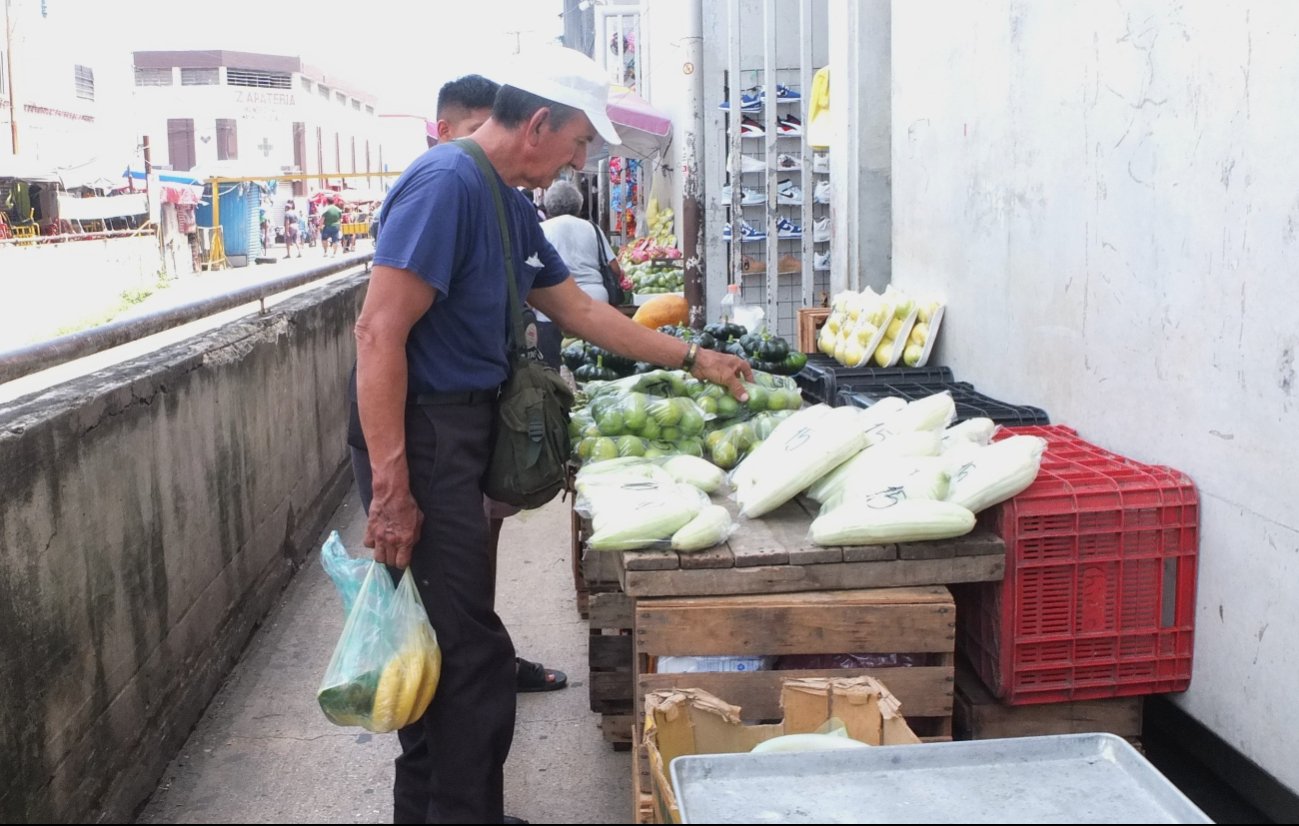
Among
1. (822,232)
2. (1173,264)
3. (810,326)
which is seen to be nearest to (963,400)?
(1173,264)

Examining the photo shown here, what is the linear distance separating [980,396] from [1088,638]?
1966 mm

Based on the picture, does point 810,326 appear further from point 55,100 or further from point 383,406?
point 55,100

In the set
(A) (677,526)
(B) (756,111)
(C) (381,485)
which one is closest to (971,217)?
(A) (677,526)

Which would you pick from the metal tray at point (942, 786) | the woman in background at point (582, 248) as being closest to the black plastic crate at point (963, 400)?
the woman in background at point (582, 248)

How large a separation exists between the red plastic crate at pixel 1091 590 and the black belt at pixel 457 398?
1.48 m

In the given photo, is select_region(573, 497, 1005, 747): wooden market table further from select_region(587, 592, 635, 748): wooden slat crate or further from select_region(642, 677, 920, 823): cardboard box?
select_region(587, 592, 635, 748): wooden slat crate

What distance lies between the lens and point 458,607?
10.0 ft

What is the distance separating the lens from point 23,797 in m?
2.94

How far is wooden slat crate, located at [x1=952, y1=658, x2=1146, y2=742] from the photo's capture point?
3525 millimetres

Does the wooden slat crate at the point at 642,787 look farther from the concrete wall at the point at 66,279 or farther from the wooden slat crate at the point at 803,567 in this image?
the concrete wall at the point at 66,279

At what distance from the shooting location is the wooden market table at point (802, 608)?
3205mm

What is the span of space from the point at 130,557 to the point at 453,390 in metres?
1.51

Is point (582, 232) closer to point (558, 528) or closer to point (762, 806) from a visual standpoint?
point (558, 528)

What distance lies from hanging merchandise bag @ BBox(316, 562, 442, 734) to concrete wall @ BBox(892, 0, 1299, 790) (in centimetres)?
221
